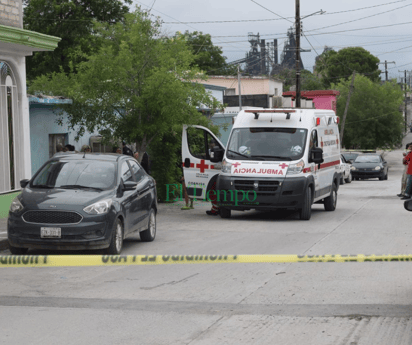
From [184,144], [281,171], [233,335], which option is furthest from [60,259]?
[184,144]

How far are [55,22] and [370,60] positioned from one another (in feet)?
234

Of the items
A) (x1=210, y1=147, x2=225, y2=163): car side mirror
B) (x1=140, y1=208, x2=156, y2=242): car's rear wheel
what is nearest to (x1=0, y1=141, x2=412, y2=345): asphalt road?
(x1=140, y1=208, x2=156, y2=242): car's rear wheel

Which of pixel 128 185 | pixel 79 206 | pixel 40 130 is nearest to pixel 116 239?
pixel 79 206

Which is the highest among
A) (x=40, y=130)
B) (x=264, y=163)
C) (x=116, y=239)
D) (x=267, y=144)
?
(x=40, y=130)

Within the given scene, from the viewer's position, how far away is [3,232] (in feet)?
45.8

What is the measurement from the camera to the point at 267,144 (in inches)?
706

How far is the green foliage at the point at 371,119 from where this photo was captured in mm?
66688

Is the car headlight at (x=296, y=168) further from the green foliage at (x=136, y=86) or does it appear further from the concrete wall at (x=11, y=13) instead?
the concrete wall at (x=11, y=13)

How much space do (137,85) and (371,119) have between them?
49689 mm

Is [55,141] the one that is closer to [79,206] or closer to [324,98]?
[79,206]

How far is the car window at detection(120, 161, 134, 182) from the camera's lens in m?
12.6

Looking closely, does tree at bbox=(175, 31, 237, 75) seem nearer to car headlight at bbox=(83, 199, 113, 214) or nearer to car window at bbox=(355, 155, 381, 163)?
car window at bbox=(355, 155, 381, 163)

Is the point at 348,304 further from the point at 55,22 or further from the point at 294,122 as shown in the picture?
the point at 55,22

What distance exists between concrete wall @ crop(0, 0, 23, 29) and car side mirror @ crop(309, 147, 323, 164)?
25.9 feet
